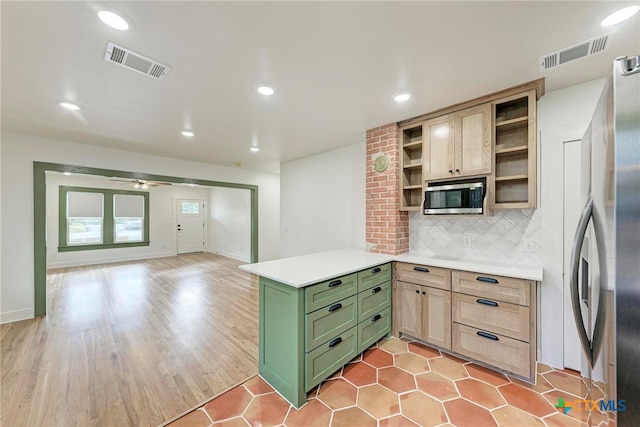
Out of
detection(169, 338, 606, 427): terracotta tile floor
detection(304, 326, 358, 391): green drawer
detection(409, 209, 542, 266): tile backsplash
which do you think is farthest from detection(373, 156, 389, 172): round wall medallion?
detection(169, 338, 606, 427): terracotta tile floor

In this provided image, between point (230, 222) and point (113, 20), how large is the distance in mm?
7390

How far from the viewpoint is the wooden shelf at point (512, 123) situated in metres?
2.20

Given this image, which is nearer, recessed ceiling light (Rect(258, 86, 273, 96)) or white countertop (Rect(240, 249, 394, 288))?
white countertop (Rect(240, 249, 394, 288))

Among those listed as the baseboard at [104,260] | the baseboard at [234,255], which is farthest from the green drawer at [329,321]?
the baseboard at [104,260]

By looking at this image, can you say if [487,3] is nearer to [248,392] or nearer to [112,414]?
[248,392]

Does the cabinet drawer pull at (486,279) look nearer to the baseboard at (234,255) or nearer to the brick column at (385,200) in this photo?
the brick column at (385,200)

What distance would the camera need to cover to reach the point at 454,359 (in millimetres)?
2359

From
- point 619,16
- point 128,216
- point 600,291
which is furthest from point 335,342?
point 128,216

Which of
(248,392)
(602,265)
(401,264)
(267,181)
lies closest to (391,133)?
(401,264)

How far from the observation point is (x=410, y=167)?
3.00 m

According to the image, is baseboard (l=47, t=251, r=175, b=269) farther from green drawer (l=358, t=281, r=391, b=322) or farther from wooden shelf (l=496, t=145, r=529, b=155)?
wooden shelf (l=496, t=145, r=529, b=155)

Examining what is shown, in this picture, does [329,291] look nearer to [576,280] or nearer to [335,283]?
[335,283]

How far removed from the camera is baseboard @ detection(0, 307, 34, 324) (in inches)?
129

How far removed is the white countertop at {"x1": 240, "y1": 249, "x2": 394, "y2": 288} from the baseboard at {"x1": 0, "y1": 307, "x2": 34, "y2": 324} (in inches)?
143
